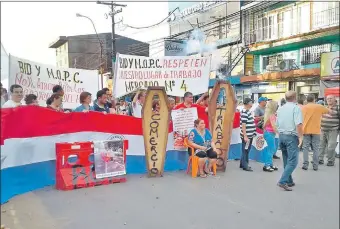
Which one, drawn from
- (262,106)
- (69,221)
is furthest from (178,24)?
(262,106)

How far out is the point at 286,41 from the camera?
18.8 m

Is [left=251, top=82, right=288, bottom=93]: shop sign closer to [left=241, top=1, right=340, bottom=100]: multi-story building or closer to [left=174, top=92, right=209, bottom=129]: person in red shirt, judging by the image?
[left=241, top=1, right=340, bottom=100]: multi-story building

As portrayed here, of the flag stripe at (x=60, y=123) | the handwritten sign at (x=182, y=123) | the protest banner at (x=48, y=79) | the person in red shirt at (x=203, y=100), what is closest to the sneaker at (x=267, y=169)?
the handwritten sign at (x=182, y=123)

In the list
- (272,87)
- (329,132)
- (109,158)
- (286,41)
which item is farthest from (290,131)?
(286,41)

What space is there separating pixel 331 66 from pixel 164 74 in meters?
6.45

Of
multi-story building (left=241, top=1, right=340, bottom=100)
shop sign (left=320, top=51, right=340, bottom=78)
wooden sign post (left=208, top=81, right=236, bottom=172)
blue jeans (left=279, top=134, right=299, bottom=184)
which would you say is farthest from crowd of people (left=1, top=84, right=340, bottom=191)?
shop sign (left=320, top=51, right=340, bottom=78)

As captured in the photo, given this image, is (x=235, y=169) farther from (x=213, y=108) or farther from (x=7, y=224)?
(x=7, y=224)

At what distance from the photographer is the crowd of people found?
17.6 ft

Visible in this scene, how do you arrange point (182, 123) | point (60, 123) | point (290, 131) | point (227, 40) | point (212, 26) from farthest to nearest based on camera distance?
point (182, 123)
point (60, 123)
point (290, 131)
point (227, 40)
point (212, 26)

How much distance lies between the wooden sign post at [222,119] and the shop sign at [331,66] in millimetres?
5402

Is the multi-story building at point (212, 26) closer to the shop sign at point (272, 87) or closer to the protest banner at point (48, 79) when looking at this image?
the protest banner at point (48, 79)

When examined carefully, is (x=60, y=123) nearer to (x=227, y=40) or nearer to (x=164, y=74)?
(x=164, y=74)

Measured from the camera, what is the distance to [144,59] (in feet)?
25.6

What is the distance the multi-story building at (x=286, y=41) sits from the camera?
691 centimetres
